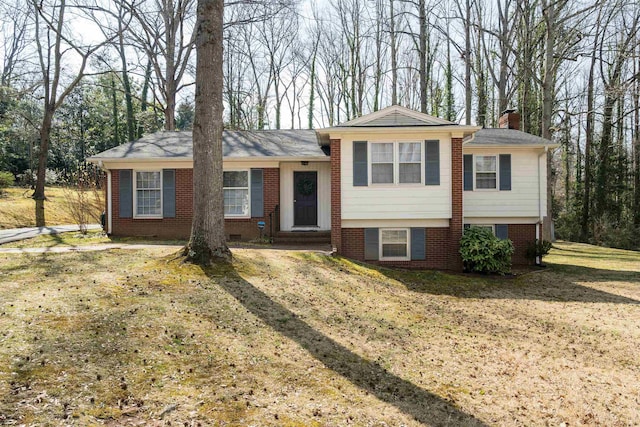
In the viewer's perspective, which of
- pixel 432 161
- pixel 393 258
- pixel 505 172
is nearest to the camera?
pixel 432 161

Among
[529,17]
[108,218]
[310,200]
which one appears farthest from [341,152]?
[529,17]

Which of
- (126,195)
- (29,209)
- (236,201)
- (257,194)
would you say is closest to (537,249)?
(257,194)

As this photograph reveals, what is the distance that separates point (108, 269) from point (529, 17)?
79.4 ft

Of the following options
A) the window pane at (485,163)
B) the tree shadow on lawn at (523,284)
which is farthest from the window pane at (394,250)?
the window pane at (485,163)

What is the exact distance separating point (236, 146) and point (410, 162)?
6.72 metres

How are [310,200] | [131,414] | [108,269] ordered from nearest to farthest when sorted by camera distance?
1. [131,414]
2. [108,269]
3. [310,200]

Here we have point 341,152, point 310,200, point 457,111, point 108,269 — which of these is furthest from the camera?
point 457,111

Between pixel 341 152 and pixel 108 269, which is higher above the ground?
pixel 341 152

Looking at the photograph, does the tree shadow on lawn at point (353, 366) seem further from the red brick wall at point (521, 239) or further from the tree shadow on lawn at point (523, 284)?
the red brick wall at point (521, 239)

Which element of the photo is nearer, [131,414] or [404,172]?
[131,414]

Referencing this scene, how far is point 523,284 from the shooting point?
1134 centimetres

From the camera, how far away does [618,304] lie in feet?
30.7

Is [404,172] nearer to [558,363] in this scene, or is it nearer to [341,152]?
[341,152]

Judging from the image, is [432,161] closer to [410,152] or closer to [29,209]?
[410,152]
